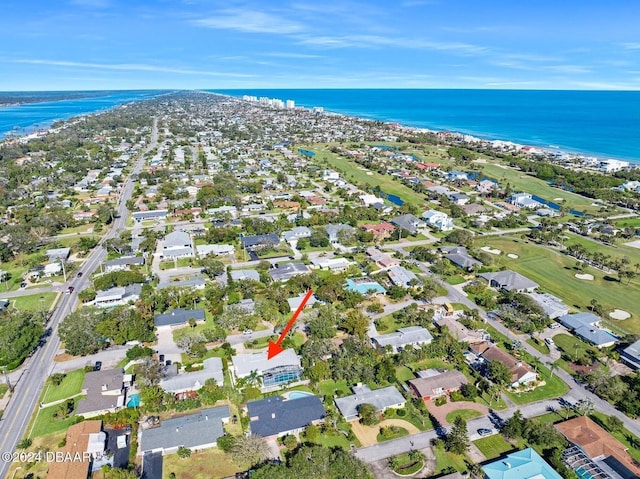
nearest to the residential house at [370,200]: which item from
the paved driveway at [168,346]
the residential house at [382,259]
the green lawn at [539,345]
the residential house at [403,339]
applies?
the residential house at [382,259]

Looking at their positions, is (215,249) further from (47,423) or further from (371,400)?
(371,400)

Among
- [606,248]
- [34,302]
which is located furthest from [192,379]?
[606,248]

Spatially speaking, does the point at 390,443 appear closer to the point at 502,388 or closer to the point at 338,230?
the point at 502,388

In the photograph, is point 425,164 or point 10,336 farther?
point 425,164

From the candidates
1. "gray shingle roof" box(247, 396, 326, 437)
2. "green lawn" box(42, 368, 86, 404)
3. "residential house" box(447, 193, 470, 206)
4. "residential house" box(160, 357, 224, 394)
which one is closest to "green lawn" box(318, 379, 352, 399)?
"gray shingle roof" box(247, 396, 326, 437)

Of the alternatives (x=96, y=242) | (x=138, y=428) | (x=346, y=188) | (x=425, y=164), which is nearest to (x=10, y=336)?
(x=138, y=428)
